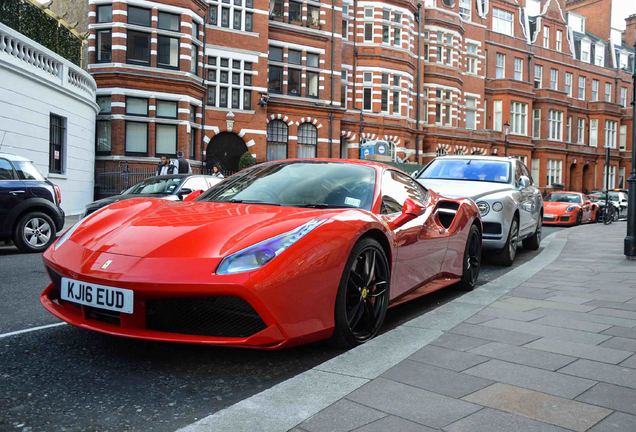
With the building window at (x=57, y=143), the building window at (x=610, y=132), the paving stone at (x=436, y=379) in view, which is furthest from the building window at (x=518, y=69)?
the paving stone at (x=436, y=379)

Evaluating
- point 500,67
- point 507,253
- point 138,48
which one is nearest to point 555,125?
point 500,67

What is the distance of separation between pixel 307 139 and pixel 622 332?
1113 inches

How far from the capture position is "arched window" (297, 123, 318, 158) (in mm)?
31812

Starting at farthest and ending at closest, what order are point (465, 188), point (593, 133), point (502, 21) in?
point (593, 133) → point (502, 21) → point (465, 188)

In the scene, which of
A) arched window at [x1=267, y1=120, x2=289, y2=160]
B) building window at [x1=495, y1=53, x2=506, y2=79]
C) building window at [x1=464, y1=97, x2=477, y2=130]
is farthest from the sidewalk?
building window at [x1=495, y1=53, x2=506, y2=79]

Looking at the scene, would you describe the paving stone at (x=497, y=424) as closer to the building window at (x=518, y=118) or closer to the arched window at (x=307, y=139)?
the arched window at (x=307, y=139)

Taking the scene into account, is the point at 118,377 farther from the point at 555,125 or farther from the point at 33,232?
the point at 555,125

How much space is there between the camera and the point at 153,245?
10.9 feet

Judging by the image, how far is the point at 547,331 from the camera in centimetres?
425

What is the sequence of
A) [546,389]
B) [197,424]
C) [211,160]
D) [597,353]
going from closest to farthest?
[197,424] < [546,389] < [597,353] < [211,160]

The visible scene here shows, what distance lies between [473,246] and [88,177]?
1768 cm

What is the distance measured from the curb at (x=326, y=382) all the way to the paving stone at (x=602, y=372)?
897mm

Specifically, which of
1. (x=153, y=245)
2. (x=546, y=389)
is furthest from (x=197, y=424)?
(x=546, y=389)

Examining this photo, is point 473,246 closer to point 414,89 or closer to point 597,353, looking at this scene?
point 597,353
